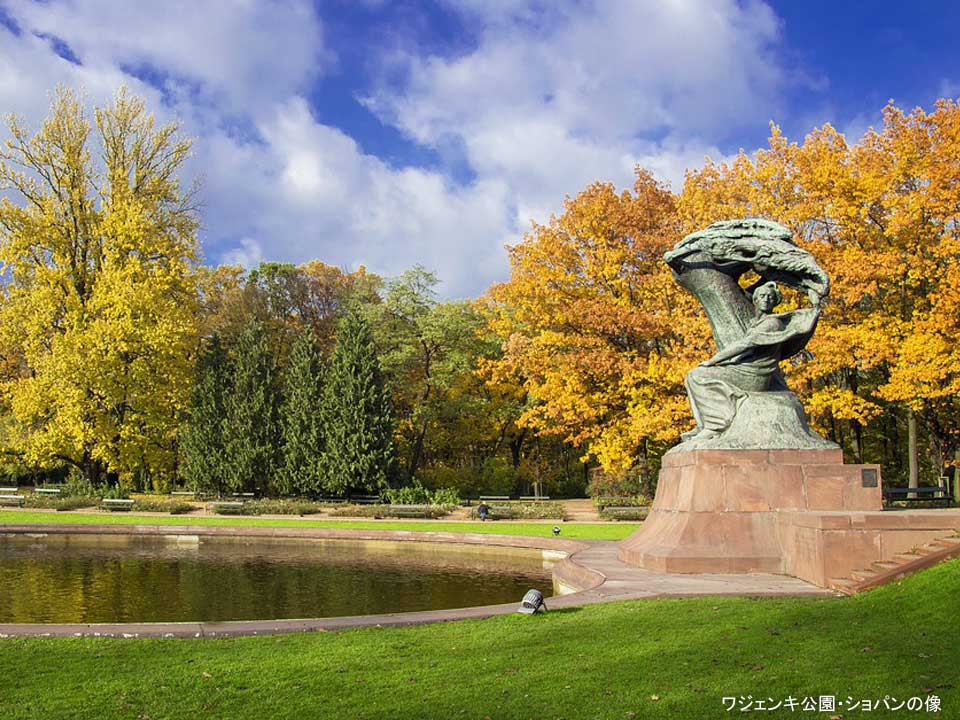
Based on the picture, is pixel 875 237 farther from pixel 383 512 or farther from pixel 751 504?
pixel 383 512

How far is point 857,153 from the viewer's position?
2769cm

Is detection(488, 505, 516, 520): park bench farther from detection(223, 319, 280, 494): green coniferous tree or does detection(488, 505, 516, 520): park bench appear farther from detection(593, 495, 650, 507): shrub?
detection(223, 319, 280, 494): green coniferous tree

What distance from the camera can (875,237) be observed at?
90.6 ft

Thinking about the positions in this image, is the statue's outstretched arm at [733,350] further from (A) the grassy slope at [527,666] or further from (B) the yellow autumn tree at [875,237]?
(B) the yellow autumn tree at [875,237]

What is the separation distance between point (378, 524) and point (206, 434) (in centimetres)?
1806

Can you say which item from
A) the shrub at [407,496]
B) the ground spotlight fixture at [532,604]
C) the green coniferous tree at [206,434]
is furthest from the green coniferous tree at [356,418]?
the ground spotlight fixture at [532,604]

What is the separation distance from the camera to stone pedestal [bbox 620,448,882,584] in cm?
1404

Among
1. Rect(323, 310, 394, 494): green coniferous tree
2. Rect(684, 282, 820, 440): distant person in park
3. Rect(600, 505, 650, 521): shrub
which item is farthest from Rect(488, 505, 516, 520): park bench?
Rect(684, 282, 820, 440): distant person in park

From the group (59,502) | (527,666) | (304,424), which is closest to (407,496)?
(304,424)

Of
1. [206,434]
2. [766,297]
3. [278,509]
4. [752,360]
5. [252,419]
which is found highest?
[766,297]

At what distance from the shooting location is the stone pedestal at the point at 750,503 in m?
14.0

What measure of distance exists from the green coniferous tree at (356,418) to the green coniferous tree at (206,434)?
21.3ft

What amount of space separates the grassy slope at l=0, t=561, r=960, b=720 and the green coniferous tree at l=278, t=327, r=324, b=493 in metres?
30.3

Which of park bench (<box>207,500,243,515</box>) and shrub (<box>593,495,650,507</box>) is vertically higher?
shrub (<box>593,495,650,507</box>)
